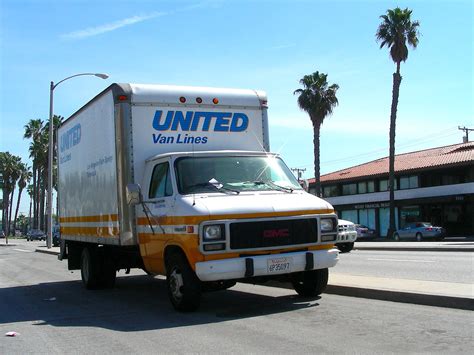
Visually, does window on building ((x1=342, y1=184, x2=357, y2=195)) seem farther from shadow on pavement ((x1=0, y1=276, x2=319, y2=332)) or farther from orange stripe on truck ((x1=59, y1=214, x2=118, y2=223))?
shadow on pavement ((x1=0, y1=276, x2=319, y2=332))

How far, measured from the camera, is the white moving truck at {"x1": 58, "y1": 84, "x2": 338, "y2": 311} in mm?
7578

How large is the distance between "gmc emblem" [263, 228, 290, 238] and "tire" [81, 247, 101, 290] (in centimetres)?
526

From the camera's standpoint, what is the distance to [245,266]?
7.49 m

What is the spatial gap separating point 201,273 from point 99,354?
5.95 ft

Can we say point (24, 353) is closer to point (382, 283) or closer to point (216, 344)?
point (216, 344)

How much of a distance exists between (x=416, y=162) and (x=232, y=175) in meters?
40.2

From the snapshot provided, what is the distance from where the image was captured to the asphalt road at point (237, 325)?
241 inches

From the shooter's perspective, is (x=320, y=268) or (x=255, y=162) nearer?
(x=320, y=268)

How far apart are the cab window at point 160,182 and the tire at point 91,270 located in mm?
3511

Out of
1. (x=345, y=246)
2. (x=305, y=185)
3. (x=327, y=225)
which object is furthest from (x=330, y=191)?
(x=327, y=225)

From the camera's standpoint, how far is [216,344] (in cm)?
627

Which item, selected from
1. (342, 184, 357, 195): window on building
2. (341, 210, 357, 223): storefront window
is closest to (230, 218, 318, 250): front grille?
(342, 184, 357, 195): window on building

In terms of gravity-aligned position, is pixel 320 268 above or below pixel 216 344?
above

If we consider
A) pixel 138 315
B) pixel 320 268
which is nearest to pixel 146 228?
pixel 138 315
